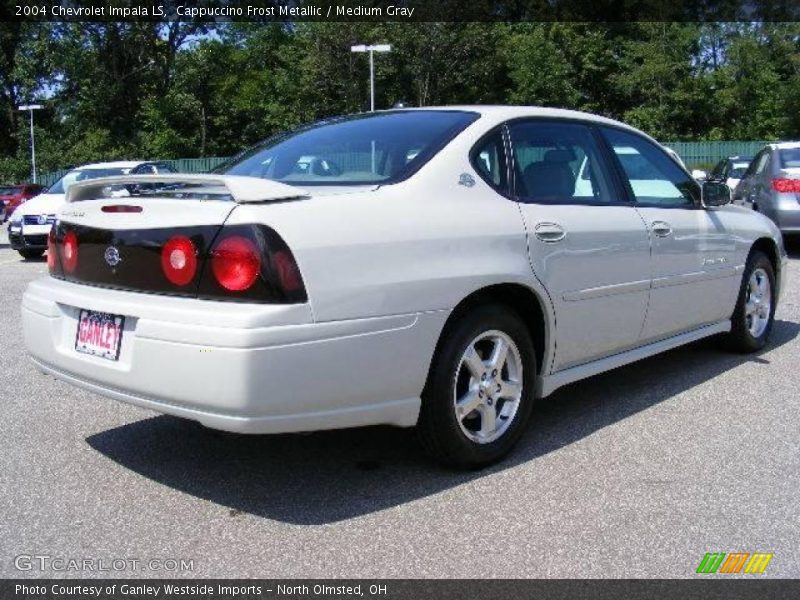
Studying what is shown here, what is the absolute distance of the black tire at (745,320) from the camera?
560cm

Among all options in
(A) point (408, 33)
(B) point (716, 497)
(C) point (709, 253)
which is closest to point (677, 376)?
(C) point (709, 253)

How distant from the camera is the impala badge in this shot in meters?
3.32

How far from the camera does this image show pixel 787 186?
10.8m

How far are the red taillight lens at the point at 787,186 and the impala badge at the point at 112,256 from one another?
9.70 meters

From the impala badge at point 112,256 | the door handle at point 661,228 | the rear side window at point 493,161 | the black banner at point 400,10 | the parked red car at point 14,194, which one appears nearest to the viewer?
the impala badge at point 112,256

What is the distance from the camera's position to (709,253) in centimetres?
503

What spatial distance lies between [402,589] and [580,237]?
1.95m

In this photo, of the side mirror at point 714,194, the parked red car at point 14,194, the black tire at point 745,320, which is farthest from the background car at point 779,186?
the parked red car at point 14,194

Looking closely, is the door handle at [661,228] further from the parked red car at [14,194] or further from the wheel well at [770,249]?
the parked red car at [14,194]

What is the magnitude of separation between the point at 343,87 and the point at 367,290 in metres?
43.4

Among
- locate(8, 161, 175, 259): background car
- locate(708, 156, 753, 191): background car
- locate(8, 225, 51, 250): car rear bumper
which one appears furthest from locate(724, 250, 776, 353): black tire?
locate(708, 156, 753, 191): background car

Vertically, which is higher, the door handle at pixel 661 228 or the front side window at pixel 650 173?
the front side window at pixel 650 173

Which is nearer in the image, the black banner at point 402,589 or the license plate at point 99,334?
the black banner at point 402,589

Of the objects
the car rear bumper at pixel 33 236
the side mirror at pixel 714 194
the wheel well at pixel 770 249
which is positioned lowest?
the car rear bumper at pixel 33 236
